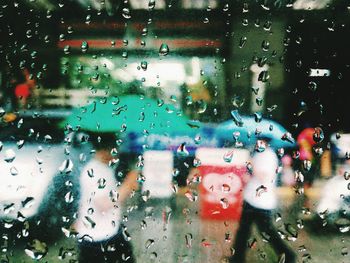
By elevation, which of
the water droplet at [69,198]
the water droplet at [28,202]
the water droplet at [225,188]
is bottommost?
the water droplet at [28,202]

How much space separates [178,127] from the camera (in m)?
0.77

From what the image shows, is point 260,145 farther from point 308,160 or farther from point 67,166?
point 67,166

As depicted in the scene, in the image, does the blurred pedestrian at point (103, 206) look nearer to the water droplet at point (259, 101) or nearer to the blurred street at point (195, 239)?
the blurred street at point (195, 239)

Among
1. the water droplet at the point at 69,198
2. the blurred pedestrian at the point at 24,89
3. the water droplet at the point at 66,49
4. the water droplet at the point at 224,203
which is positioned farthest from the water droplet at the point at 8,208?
the water droplet at the point at 224,203

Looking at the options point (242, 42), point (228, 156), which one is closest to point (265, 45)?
point (242, 42)

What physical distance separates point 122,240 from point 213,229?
0.21m

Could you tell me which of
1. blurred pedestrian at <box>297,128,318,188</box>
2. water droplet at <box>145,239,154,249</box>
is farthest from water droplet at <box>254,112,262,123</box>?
water droplet at <box>145,239,154,249</box>

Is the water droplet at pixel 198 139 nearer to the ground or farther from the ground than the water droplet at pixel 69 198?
farther from the ground

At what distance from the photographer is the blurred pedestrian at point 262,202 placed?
75cm

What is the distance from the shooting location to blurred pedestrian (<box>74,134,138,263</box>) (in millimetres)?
747

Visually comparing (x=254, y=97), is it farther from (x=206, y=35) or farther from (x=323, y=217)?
(x=323, y=217)

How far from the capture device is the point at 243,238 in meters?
0.75

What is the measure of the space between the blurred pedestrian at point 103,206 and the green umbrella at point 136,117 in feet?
0.12

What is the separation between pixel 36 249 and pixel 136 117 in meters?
0.37
